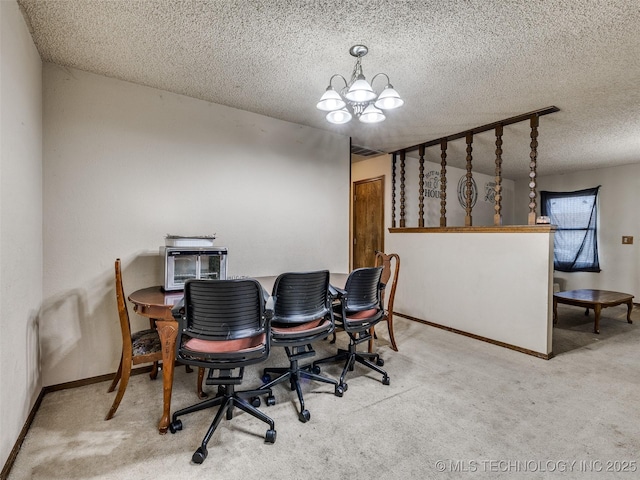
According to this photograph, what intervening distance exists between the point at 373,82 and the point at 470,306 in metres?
2.87

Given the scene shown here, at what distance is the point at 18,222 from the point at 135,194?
39.4 inches

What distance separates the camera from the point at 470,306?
12.6 ft

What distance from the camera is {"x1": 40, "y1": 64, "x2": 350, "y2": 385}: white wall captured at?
2432 millimetres

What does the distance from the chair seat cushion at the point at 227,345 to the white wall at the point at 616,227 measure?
6.81m

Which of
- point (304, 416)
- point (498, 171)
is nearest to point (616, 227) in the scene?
point (498, 171)

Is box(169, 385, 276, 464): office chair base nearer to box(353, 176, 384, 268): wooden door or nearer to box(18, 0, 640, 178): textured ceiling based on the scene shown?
box(18, 0, 640, 178): textured ceiling

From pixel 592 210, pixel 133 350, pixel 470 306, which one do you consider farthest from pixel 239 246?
pixel 592 210

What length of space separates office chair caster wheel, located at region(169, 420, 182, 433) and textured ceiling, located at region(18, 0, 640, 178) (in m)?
2.54

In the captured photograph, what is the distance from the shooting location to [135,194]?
8.98ft

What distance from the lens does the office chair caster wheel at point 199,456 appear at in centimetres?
164

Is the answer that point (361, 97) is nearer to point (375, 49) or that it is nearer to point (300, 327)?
point (375, 49)

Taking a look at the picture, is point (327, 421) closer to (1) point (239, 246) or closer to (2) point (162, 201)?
(1) point (239, 246)

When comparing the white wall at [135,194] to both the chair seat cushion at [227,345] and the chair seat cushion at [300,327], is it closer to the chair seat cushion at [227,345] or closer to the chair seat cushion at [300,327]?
the chair seat cushion at [227,345]

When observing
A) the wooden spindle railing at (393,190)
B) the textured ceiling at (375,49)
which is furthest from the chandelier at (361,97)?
the wooden spindle railing at (393,190)
